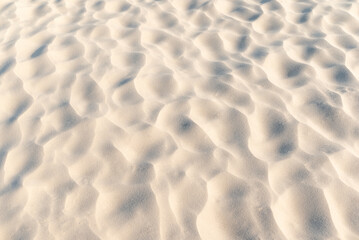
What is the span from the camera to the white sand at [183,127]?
1.92m

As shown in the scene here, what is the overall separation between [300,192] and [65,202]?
48.9 inches

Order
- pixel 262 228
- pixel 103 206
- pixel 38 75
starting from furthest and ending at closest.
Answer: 1. pixel 38 75
2. pixel 103 206
3. pixel 262 228

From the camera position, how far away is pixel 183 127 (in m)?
2.38

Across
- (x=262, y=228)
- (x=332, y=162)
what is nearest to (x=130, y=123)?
(x=262, y=228)

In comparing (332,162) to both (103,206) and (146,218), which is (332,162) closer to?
(146,218)

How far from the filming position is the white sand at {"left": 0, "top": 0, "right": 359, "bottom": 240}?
1917mm

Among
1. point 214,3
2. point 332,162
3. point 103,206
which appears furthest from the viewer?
point 214,3

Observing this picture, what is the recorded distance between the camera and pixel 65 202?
2.01 m

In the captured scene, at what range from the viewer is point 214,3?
3.85 metres

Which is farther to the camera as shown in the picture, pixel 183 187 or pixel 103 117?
pixel 103 117

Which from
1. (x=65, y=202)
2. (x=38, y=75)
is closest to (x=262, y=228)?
(x=65, y=202)

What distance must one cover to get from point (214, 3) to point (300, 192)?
245 centimetres

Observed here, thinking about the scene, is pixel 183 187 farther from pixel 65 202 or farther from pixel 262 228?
pixel 65 202

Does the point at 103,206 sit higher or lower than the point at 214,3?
higher
